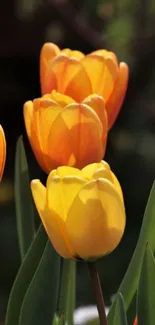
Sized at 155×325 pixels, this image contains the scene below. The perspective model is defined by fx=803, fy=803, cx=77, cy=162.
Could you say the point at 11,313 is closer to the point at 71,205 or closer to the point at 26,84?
the point at 71,205

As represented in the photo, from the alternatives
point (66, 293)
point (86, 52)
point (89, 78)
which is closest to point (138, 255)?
point (66, 293)

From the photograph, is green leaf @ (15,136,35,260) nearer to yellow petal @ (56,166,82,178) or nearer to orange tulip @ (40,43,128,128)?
orange tulip @ (40,43,128,128)

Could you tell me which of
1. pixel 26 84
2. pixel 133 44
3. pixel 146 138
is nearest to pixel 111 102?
pixel 133 44

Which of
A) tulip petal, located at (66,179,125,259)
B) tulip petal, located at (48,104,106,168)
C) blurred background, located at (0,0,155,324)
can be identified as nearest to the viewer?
tulip petal, located at (66,179,125,259)

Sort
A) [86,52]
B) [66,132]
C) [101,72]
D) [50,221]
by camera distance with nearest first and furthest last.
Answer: [50,221], [66,132], [101,72], [86,52]

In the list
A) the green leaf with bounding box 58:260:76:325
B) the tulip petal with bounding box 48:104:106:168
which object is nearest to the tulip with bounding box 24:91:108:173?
the tulip petal with bounding box 48:104:106:168

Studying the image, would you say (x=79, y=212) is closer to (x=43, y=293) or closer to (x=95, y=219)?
(x=95, y=219)

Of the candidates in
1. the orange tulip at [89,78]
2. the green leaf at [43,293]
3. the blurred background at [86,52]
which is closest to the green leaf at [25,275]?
the green leaf at [43,293]
